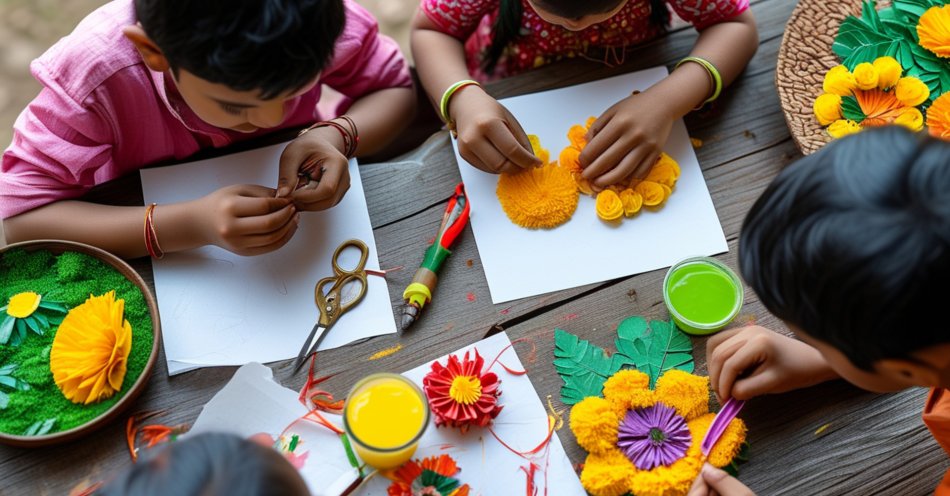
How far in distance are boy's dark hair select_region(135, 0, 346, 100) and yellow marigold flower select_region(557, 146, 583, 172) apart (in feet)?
1.20

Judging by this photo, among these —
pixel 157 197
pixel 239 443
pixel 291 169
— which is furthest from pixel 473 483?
pixel 157 197

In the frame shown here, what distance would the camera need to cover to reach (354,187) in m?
1.02

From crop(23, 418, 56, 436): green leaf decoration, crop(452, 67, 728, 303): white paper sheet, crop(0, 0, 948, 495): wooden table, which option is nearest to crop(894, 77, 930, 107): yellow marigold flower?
crop(0, 0, 948, 495): wooden table

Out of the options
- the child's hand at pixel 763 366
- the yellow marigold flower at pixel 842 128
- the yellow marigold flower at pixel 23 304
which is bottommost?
the child's hand at pixel 763 366

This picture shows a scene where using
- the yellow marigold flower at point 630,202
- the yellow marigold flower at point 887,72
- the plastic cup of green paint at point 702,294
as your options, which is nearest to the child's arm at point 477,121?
the yellow marigold flower at point 630,202

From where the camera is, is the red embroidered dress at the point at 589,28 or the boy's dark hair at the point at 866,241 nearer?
the boy's dark hair at the point at 866,241

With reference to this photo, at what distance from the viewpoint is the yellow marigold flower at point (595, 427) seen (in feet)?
2.81

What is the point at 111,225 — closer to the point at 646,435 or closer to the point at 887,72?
the point at 646,435

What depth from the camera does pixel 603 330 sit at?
937 mm

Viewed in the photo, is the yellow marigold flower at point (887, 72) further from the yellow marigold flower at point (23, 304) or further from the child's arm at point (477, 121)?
the yellow marigold flower at point (23, 304)

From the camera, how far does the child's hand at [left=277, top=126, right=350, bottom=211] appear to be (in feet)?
3.11

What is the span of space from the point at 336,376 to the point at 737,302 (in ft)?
1.65

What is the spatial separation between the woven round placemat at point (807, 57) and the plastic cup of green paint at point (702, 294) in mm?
206

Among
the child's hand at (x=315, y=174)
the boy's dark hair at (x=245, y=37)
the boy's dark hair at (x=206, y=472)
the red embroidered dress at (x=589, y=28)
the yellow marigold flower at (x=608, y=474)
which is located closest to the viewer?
the boy's dark hair at (x=206, y=472)
